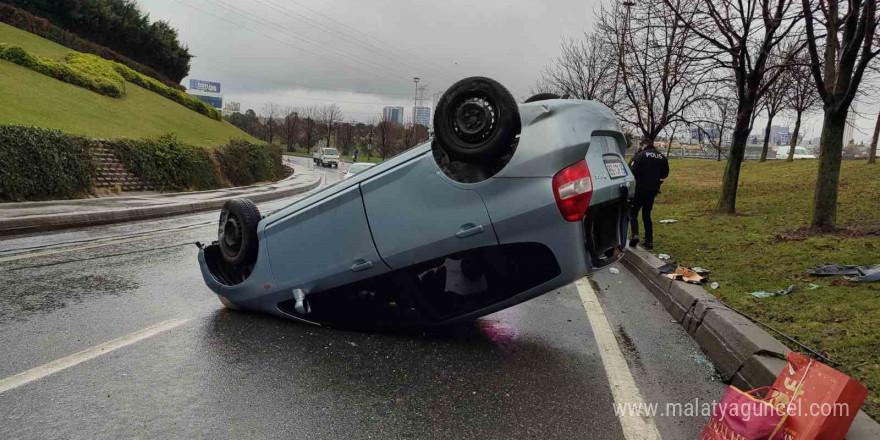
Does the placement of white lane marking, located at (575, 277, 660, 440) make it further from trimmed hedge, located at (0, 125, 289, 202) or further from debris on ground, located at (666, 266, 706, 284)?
trimmed hedge, located at (0, 125, 289, 202)

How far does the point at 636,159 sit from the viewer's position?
29.5 feet

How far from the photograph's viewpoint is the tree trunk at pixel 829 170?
8.40 meters

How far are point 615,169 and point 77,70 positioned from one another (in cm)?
3219

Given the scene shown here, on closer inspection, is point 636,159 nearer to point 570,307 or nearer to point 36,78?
point 570,307

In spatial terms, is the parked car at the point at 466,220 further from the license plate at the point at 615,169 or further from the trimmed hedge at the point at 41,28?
the trimmed hedge at the point at 41,28

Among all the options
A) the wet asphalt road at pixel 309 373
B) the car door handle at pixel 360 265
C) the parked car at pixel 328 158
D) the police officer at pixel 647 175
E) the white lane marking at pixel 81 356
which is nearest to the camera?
the wet asphalt road at pixel 309 373

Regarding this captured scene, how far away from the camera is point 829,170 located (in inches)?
332

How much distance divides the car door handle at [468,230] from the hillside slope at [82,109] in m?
18.0

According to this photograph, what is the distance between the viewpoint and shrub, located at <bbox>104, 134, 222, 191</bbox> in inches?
741

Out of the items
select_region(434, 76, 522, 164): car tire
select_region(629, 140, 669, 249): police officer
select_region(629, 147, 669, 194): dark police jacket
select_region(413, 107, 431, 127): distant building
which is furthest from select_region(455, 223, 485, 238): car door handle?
select_region(413, 107, 431, 127): distant building

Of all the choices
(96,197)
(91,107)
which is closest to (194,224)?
(96,197)

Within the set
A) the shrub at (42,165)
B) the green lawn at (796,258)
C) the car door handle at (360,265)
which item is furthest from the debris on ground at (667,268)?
the shrub at (42,165)

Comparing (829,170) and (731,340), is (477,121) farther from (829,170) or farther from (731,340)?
(829,170)

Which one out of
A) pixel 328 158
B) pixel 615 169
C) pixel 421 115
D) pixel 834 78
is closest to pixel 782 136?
pixel 421 115
